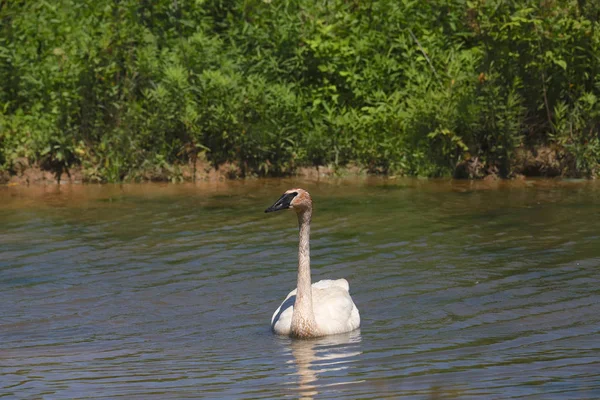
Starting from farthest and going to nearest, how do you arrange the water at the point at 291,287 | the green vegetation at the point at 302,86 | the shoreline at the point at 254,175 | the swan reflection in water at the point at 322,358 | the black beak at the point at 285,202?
1. the shoreline at the point at 254,175
2. the green vegetation at the point at 302,86
3. the black beak at the point at 285,202
4. the water at the point at 291,287
5. the swan reflection in water at the point at 322,358

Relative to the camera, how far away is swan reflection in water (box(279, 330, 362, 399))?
→ 24.5 ft

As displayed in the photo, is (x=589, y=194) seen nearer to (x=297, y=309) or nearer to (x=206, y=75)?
(x=206, y=75)

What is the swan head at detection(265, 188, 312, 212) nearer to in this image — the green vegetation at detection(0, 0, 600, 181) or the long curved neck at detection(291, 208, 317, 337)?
the long curved neck at detection(291, 208, 317, 337)

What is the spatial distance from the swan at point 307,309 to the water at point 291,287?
0.15m

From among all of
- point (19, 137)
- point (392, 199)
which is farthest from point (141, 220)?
point (19, 137)

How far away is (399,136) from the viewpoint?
19625 mm

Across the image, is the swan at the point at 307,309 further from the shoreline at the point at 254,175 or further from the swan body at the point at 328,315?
the shoreline at the point at 254,175

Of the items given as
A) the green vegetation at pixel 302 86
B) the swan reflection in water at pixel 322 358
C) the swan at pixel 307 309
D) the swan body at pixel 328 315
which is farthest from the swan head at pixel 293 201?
the green vegetation at pixel 302 86

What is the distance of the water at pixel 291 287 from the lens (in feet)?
25.1

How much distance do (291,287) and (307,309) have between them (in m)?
2.15

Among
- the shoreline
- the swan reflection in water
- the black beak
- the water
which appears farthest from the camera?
the shoreline

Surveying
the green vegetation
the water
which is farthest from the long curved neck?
the green vegetation

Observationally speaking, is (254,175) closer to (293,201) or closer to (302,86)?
(302,86)

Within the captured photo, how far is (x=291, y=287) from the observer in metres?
11.4
